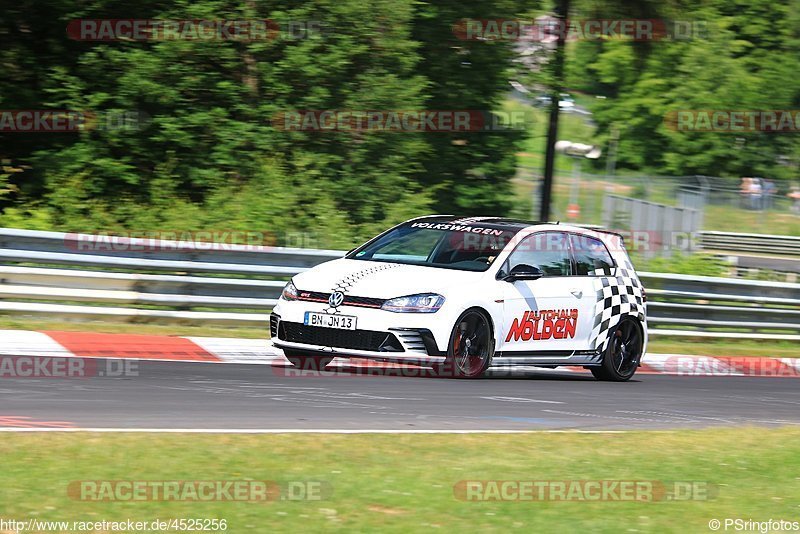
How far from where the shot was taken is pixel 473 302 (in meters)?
A: 10.6

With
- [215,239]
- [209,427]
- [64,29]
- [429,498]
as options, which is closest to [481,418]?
[209,427]

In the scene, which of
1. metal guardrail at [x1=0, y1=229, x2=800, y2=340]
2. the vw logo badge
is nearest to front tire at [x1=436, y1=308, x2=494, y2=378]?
the vw logo badge

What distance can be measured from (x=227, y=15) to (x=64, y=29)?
2.49 metres

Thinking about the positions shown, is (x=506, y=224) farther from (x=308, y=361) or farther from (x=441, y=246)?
(x=308, y=361)

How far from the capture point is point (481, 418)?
879cm

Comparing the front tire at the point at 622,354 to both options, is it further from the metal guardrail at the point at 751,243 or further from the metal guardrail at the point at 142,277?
the metal guardrail at the point at 751,243

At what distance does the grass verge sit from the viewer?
17.9 ft

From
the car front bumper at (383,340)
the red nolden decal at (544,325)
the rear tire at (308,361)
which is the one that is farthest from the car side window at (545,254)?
the rear tire at (308,361)

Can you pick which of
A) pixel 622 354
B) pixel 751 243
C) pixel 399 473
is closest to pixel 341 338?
pixel 622 354

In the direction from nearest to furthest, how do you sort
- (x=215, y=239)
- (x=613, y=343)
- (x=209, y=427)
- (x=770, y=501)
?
(x=770, y=501) < (x=209, y=427) < (x=613, y=343) < (x=215, y=239)

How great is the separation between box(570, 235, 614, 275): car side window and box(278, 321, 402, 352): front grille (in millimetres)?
2633

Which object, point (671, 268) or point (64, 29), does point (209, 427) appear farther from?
point (671, 268)

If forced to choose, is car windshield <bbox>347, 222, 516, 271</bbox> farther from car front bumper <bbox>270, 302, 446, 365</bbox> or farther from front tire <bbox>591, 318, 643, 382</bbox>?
front tire <bbox>591, 318, 643, 382</bbox>

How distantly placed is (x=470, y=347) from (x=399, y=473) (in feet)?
14.0
